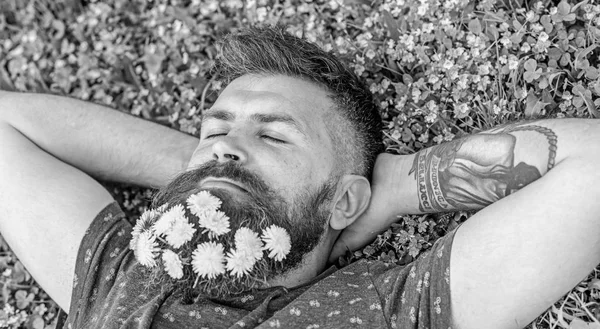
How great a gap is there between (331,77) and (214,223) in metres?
0.98

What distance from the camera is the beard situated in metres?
2.52

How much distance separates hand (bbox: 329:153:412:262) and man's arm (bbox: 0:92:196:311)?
3.06 ft

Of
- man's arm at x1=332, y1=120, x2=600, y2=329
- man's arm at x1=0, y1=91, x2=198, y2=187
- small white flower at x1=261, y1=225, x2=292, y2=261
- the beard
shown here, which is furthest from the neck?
man's arm at x1=0, y1=91, x2=198, y2=187

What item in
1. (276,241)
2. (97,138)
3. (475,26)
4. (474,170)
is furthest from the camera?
(97,138)

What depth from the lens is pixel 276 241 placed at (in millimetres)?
2545

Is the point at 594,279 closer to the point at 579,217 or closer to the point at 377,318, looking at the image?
the point at 579,217

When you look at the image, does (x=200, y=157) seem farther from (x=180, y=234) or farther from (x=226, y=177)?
A: (x=180, y=234)

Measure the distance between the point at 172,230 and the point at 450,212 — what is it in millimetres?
1225

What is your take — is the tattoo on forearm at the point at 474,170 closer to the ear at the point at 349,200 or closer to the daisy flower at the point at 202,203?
the ear at the point at 349,200

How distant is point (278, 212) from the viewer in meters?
2.64

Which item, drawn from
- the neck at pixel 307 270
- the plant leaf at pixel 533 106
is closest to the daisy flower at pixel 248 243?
the neck at pixel 307 270

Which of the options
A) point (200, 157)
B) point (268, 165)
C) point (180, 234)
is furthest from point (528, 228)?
point (200, 157)

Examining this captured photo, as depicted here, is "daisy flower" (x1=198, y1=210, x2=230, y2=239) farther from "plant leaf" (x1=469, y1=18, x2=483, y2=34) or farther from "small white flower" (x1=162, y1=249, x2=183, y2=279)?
"plant leaf" (x1=469, y1=18, x2=483, y2=34)

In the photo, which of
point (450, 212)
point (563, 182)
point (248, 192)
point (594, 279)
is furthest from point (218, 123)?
point (594, 279)
